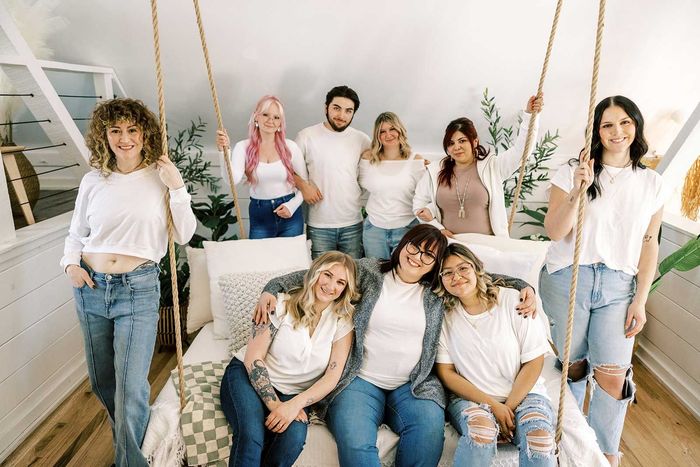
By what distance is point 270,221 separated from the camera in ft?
9.07

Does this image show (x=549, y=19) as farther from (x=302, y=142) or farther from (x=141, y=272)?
(x=141, y=272)

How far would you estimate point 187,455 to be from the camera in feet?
5.84

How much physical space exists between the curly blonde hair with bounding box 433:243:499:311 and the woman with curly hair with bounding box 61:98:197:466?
907 millimetres

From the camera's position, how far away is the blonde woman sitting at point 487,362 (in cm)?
168

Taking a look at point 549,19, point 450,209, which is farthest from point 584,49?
point 450,209

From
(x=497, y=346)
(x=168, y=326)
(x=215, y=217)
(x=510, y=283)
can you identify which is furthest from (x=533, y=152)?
(x=168, y=326)

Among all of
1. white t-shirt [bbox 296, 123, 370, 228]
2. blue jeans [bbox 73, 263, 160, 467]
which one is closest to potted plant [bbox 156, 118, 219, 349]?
white t-shirt [bbox 296, 123, 370, 228]

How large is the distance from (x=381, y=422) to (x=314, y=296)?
0.49m

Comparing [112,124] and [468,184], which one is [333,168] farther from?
[112,124]

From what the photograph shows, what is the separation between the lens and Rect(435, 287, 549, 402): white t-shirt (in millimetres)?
1834

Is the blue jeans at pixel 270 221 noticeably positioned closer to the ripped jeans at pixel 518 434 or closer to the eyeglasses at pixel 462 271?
the eyeglasses at pixel 462 271

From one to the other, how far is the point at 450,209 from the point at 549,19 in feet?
3.65

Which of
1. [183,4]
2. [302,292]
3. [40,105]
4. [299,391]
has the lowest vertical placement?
[299,391]

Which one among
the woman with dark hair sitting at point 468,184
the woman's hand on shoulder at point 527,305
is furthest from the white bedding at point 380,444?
the woman with dark hair sitting at point 468,184
